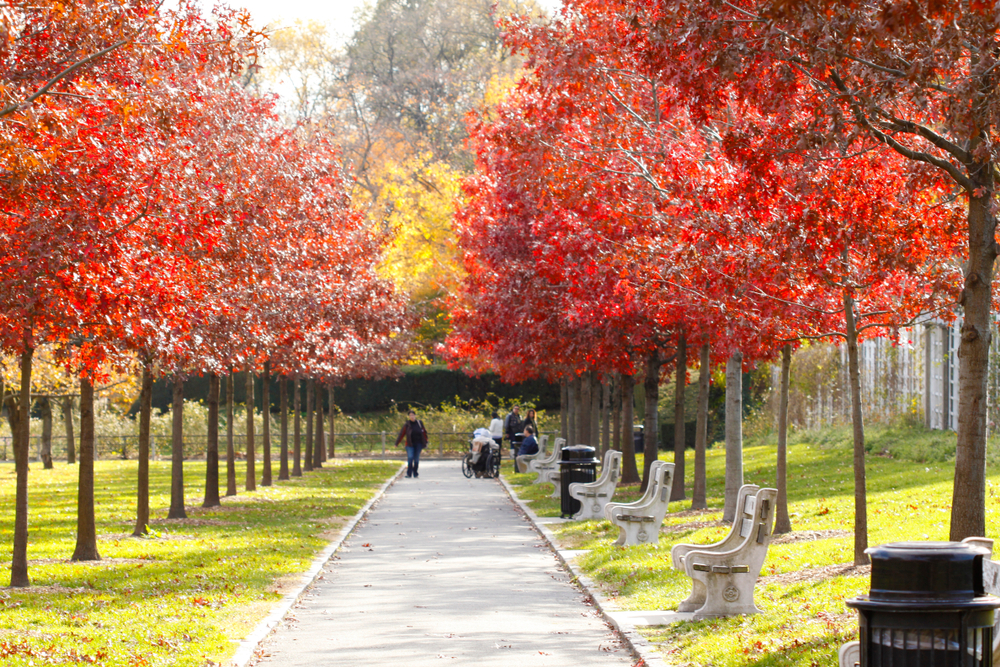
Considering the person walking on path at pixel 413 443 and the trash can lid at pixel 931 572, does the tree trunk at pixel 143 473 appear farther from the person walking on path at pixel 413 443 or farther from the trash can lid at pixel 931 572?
the person walking on path at pixel 413 443

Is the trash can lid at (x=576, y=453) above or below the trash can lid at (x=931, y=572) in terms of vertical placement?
below

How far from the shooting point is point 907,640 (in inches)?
202

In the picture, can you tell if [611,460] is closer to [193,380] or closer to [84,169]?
[84,169]

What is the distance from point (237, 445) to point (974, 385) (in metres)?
34.8

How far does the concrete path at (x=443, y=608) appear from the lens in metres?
8.37

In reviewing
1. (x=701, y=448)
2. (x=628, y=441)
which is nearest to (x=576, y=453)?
(x=701, y=448)

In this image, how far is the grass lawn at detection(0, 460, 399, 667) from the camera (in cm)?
838

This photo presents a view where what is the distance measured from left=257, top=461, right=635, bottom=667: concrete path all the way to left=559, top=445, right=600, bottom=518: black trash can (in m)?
1.20

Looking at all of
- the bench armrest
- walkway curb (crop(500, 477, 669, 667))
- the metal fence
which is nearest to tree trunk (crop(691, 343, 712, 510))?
walkway curb (crop(500, 477, 669, 667))

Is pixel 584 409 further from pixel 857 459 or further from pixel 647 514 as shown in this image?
pixel 857 459

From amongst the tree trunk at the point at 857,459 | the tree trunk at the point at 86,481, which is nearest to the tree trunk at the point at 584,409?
the tree trunk at the point at 86,481

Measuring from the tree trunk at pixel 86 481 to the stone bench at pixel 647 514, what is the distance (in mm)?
5974

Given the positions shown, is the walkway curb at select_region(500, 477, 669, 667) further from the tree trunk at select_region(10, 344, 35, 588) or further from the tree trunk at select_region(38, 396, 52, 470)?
the tree trunk at select_region(38, 396, 52, 470)

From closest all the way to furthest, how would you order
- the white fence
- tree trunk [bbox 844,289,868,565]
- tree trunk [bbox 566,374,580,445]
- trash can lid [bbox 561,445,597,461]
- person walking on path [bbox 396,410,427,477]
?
tree trunk [bbox 844,289,868,565] < trash can lid [bbox 561,445,597,461] < the white fence < person walking on path [bbox 396,410,427,477] < tree trunk [bbox 566,374,580,445]
